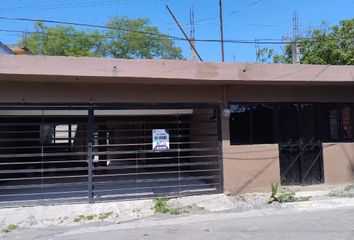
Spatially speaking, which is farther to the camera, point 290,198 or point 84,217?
point 290,198

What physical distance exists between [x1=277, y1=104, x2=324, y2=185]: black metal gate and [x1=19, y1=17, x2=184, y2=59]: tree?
91.0 ft

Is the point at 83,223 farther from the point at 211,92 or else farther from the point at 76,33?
the point at 76,33

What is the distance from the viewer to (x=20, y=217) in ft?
29.7

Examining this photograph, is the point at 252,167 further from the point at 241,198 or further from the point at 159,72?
the point at 159,72

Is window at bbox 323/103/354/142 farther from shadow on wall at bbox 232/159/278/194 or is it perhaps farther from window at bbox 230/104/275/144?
shadow on wall at bbox 232/159/278/194

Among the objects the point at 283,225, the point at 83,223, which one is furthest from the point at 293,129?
the point at 83,223

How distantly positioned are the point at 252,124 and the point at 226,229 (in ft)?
16.0

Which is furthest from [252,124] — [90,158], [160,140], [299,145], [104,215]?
[104,215]

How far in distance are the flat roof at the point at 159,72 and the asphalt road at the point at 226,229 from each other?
3621 millimetres

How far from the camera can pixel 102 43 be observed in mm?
39562

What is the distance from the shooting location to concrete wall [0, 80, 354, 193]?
33.8ft

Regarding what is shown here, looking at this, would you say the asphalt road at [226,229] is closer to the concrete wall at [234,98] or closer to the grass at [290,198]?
the grass at [290,198]

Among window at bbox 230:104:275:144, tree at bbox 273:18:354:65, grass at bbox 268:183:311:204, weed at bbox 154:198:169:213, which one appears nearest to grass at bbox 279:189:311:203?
grass at bbox 268:183:311:204

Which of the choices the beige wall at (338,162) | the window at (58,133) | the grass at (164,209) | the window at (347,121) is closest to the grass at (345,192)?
the beige wall at (338,162)
